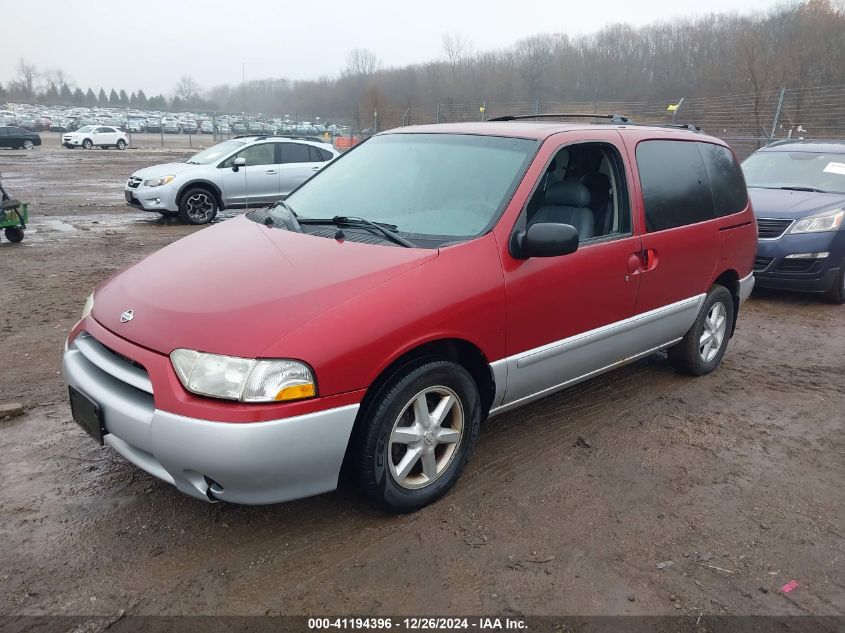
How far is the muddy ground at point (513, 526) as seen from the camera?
8.46 feet

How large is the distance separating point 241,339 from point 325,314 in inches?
13.5

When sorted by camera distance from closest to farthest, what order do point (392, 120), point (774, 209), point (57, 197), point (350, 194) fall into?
point (350, 194) < point (774, 209) < point (57, 197) < point (392, 120)

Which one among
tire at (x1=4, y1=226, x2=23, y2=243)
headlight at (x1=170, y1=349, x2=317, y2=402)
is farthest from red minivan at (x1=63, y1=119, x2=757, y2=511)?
tire at (x1=4, y1=226, x2=23, y2=243)

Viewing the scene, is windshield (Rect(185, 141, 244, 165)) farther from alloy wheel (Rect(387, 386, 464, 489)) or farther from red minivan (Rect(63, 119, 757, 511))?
alloy wheel (Rect(387, 386, 464, 489))

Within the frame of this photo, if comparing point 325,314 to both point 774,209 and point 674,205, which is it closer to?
point 674,205

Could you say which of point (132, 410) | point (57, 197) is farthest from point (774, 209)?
point (57, 197)

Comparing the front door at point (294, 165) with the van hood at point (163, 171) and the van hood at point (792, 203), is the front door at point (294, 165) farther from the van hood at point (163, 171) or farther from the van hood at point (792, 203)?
the van hood at point (792, 203)

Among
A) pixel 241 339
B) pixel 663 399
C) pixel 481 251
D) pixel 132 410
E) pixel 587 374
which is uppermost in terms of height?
pixel 481 251

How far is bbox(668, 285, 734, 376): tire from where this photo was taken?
4.79 metres

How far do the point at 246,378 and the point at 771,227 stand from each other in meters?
6.65

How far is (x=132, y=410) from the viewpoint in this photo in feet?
8.70

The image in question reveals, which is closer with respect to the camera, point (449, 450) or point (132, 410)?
point (132, 410)

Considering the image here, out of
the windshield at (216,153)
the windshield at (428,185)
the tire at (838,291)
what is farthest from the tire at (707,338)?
the windshield at (216,153)

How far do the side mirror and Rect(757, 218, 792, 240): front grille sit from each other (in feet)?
16.5
